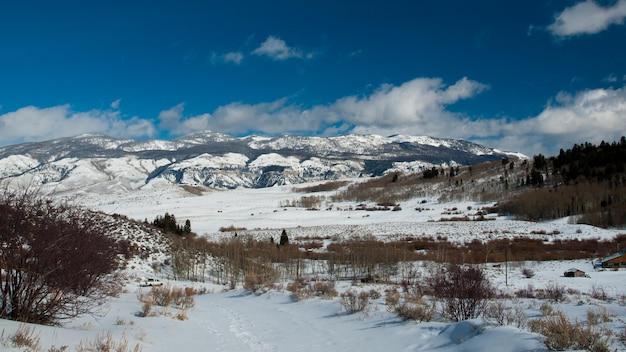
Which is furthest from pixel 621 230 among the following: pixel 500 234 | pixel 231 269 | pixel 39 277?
pixel 39 277

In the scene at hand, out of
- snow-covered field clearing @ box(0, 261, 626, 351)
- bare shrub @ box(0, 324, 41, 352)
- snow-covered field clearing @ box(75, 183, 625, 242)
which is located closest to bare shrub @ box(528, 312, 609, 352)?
snow-covered field clearing @ box(0, 261, 626, 351)

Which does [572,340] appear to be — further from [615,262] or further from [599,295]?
[615,262]

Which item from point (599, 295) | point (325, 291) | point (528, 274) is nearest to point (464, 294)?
point (325, 291)

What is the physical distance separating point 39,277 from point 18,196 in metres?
2.09

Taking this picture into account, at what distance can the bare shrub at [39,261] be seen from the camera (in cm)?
1070

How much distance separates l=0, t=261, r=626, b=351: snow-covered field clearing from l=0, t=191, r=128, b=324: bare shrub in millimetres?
738

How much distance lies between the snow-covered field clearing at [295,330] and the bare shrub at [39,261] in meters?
0.74

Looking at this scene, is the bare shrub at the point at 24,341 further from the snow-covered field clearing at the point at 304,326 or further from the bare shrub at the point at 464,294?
the bare shrub at the point at 464,294

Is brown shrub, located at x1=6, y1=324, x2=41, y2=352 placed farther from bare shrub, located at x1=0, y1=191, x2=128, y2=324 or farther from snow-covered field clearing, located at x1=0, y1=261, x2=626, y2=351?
bare shrub, located at x1=0, y1=191, x2=128, y2=324

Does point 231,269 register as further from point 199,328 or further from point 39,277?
point 39,277

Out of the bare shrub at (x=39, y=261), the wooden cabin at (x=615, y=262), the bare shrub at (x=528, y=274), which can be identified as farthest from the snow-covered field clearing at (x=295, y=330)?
the wooden cabin at (x=615, y=262)

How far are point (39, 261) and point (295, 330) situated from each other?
22.6 ft

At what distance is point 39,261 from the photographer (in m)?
10.8

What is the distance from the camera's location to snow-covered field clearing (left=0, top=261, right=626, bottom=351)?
9.31m
